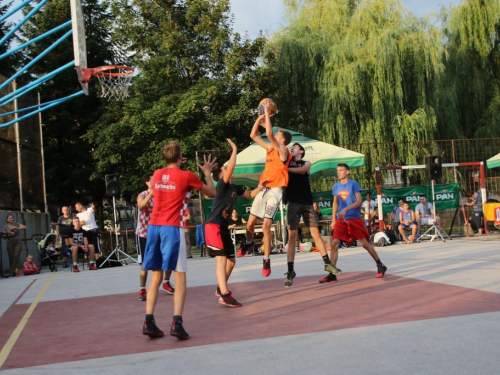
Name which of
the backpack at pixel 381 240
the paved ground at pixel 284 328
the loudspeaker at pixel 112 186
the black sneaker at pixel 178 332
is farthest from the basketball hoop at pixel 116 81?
the black sneaker at pixel 178 332

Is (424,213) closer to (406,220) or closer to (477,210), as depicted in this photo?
(406,220)

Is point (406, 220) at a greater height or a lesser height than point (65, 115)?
lesser

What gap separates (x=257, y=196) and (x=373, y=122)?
62.4 feet

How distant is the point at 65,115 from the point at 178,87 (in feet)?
25.0

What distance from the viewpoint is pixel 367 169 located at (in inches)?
1025

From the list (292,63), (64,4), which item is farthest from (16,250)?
(64,4)

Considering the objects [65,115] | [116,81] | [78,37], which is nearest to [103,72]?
[116,81]

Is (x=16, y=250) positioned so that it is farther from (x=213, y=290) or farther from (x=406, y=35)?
(x=406, y=35)

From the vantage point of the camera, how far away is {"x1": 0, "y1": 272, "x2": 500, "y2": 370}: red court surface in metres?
5.84

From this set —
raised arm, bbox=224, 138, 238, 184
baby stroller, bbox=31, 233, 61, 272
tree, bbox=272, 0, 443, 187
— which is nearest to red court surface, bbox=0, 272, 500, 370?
raised arm, bbox=224, 138, 238, 184

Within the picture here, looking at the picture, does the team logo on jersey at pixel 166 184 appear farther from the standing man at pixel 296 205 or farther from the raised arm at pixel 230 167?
the standing man at pixel 296 205

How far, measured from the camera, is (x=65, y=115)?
35.9m

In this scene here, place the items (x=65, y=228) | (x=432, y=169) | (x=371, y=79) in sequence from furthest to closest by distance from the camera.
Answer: (x=371, y=79) → (x=432, y=169) → (x=65, y=228)

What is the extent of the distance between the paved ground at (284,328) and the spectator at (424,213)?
30.5 feet
